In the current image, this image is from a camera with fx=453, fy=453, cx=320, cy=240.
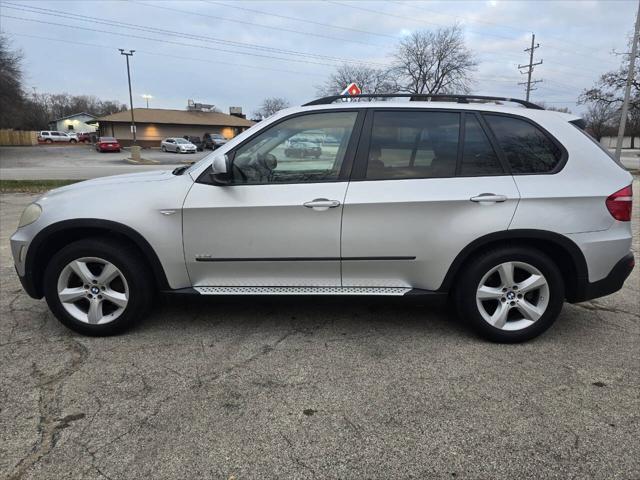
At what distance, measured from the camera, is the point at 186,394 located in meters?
2.74

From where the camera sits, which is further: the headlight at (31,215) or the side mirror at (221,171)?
the headlight at (31,215)

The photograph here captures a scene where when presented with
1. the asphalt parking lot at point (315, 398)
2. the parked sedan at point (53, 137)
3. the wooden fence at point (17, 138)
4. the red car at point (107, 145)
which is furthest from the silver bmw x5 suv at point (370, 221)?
the parked sedan at point (53, 137)

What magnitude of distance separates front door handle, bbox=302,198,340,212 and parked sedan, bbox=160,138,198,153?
4259 cm

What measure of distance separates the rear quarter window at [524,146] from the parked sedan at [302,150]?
1.29 meters

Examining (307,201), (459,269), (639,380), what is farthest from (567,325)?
(307,201)

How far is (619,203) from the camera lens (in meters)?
3.22

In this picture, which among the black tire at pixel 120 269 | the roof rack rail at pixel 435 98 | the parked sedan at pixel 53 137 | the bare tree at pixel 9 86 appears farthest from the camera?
the parked sedan at pixel 53 137

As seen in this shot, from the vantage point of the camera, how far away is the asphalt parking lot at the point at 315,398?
7.16 ft

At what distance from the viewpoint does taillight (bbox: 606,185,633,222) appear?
10.5 feet

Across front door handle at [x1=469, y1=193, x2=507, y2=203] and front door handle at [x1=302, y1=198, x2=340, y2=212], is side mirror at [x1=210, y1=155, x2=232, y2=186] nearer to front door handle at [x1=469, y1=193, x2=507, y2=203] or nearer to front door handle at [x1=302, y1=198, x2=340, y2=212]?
front door handle at [x1=302, y1=198, x2=340, y2=212]

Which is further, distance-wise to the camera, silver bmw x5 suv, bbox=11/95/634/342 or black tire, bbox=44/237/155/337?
black tire, bbox=44/237/155/337

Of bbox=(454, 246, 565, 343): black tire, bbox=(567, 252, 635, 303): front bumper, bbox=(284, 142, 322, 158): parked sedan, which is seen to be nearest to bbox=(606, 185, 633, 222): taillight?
bbox=(567, 252, 635, 303): front bumper

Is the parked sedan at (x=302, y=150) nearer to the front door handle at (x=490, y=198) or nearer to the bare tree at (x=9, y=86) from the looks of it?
the front door handle at (x=490, y=198)

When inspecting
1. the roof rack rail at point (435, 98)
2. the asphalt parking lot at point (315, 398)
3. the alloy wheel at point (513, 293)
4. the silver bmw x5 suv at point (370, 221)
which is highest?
the roof rack rail at point (435, 98)
